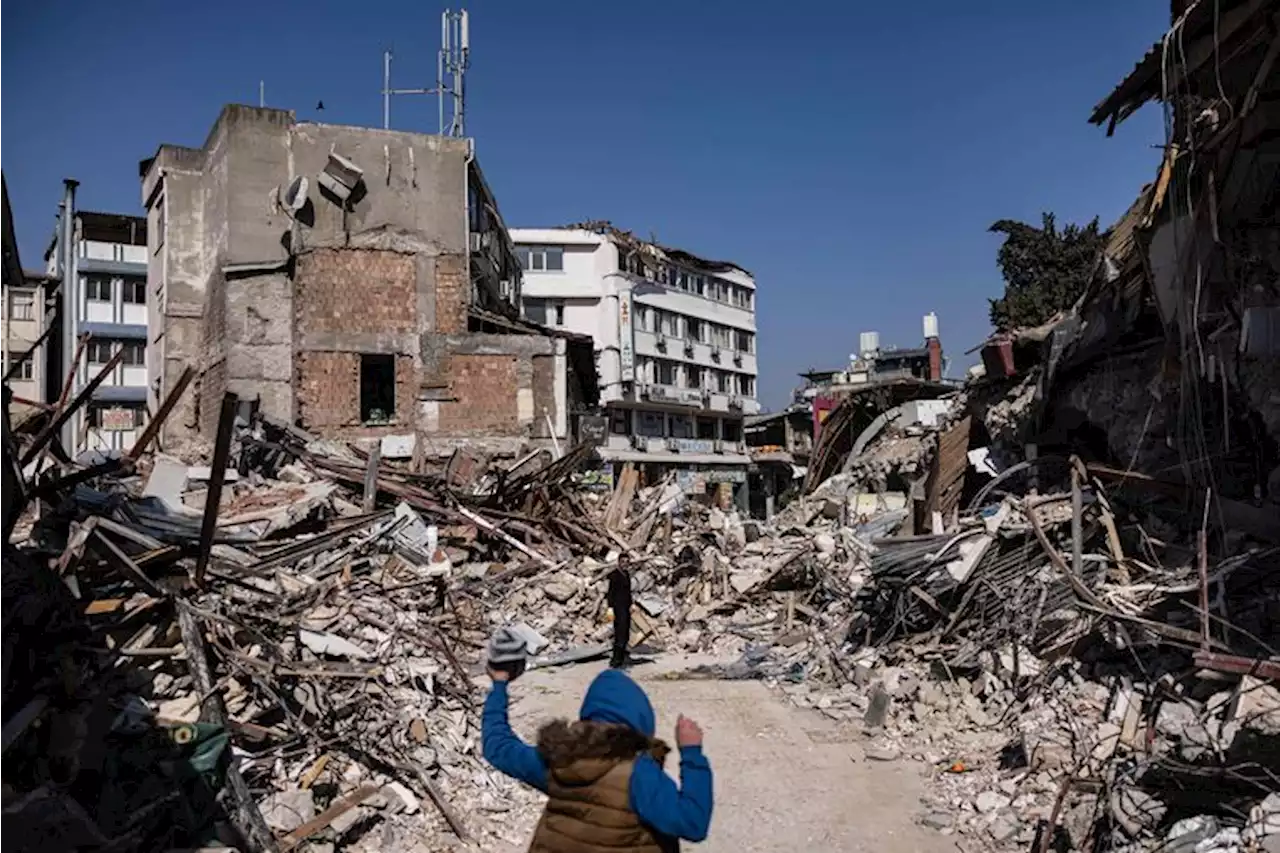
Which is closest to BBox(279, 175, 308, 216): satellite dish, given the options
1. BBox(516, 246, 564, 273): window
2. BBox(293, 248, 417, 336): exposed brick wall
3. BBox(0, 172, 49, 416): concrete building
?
BBox(293, 248, 417, 336): exposed brick wall

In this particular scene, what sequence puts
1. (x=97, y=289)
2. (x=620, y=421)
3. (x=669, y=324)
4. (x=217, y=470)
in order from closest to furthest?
(x=217, y=470) → (x=97, y=289) → (x=620, y=421) → (x=669, y=324)

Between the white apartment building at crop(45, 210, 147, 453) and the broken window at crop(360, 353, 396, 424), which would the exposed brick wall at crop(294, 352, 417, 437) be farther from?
the white apartment building at crop(45, 210, 147, 453)

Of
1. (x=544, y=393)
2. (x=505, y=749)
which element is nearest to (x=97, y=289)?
(x=544, y=393)

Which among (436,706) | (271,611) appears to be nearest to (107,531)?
(271,611)

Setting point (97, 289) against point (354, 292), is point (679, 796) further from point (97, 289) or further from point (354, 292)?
point (97, 289)

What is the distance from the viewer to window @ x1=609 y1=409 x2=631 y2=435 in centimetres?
4516

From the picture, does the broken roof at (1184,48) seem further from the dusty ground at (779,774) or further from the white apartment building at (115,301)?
the white apartment building at (115,301)

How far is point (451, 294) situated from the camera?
69.5 ft

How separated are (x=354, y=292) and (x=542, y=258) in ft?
86.9

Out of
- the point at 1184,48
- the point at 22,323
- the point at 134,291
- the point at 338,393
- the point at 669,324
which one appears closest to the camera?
the point at 1184,48

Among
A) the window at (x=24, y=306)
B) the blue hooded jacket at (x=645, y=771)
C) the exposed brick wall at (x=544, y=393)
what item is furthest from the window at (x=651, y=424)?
the blue hooded jacket at (x=645, y=771)

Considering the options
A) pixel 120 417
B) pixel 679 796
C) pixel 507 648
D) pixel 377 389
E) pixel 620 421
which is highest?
pixel 620 421

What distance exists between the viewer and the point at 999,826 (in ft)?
20.2

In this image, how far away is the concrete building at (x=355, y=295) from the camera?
66.8ft
